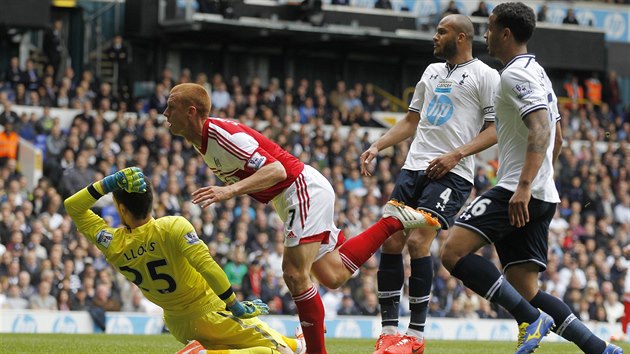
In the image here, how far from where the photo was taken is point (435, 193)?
31.3 feet

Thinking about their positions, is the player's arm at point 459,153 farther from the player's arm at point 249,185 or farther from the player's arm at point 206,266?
the player's arm at point 206,266

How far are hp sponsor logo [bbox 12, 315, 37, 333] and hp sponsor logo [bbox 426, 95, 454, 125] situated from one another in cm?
919

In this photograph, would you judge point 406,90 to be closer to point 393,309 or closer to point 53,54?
point 53,54

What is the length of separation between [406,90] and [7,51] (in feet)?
35.0

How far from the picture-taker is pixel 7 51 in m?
27.8

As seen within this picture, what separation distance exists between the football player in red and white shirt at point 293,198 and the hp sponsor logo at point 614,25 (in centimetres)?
2672

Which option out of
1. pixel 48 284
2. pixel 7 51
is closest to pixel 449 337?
pixel 48 284

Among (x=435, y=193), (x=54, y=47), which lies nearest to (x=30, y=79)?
(x=54, y=47)

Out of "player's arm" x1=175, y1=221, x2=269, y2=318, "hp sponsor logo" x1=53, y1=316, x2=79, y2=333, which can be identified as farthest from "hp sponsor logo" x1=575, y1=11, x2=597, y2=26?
"player's arm" x1=175, y1=221, x2=269, y2=318

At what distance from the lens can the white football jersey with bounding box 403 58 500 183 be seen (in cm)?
980

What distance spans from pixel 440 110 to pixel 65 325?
931cm

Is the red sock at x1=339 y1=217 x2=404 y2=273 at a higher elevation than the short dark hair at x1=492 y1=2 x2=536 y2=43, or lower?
lower

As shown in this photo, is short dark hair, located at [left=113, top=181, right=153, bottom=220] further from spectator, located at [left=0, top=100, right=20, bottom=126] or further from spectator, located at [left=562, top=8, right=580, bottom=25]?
spectator, located at [left=562, top=8, right=580, bottom=25]

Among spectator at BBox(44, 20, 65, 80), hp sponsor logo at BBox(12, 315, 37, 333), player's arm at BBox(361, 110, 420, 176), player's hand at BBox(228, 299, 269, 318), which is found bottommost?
hp sponsor logo at BBox(12, 315, 37, 333)
